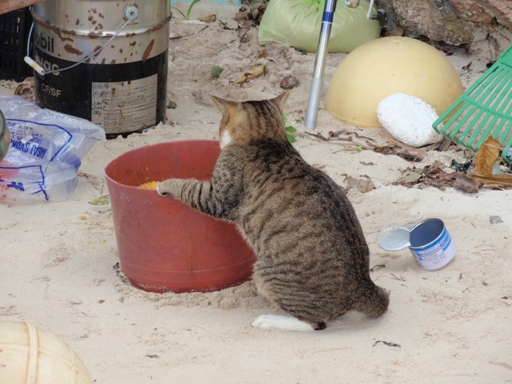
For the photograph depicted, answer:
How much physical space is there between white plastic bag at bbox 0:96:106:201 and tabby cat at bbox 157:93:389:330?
3.71 feet

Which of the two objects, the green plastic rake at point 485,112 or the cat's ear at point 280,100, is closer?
the cat's ear at point 280,100

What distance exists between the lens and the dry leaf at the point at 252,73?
5.08m

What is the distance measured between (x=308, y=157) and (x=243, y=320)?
1.58 m

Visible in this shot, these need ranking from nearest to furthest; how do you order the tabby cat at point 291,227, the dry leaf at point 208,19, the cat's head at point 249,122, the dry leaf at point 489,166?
the tabby cat at point 291,227, the cat's head at point 249,122, the dry leaf at point 489,166, the dry leaf at point 208,19

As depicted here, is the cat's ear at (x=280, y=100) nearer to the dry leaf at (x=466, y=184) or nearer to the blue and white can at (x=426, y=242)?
the blue and white can at (x=426, y=242)

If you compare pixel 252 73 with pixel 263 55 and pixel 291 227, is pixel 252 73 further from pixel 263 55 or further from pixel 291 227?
pixel 291 227

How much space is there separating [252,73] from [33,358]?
3749 mm

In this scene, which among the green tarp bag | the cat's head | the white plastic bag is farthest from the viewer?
the green tarp bag

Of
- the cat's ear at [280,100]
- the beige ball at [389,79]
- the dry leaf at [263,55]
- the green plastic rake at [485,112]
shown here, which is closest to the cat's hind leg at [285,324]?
the cat's ear at [280,100]

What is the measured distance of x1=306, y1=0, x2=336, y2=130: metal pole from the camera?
14.7 ft

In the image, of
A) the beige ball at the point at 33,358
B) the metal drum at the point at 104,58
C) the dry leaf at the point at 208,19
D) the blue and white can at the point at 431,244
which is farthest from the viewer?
the dry leaf at the point at 208,19

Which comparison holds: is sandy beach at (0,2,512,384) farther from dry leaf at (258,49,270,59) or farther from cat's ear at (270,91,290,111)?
dry leaf at (258,49,270,59)

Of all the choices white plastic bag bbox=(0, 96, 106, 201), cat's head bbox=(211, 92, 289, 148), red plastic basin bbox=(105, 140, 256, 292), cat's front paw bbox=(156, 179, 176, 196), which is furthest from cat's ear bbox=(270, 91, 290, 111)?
white plastic bag bbox=(0, 96, 106, 201)

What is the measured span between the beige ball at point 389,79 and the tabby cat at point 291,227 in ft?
5.90
